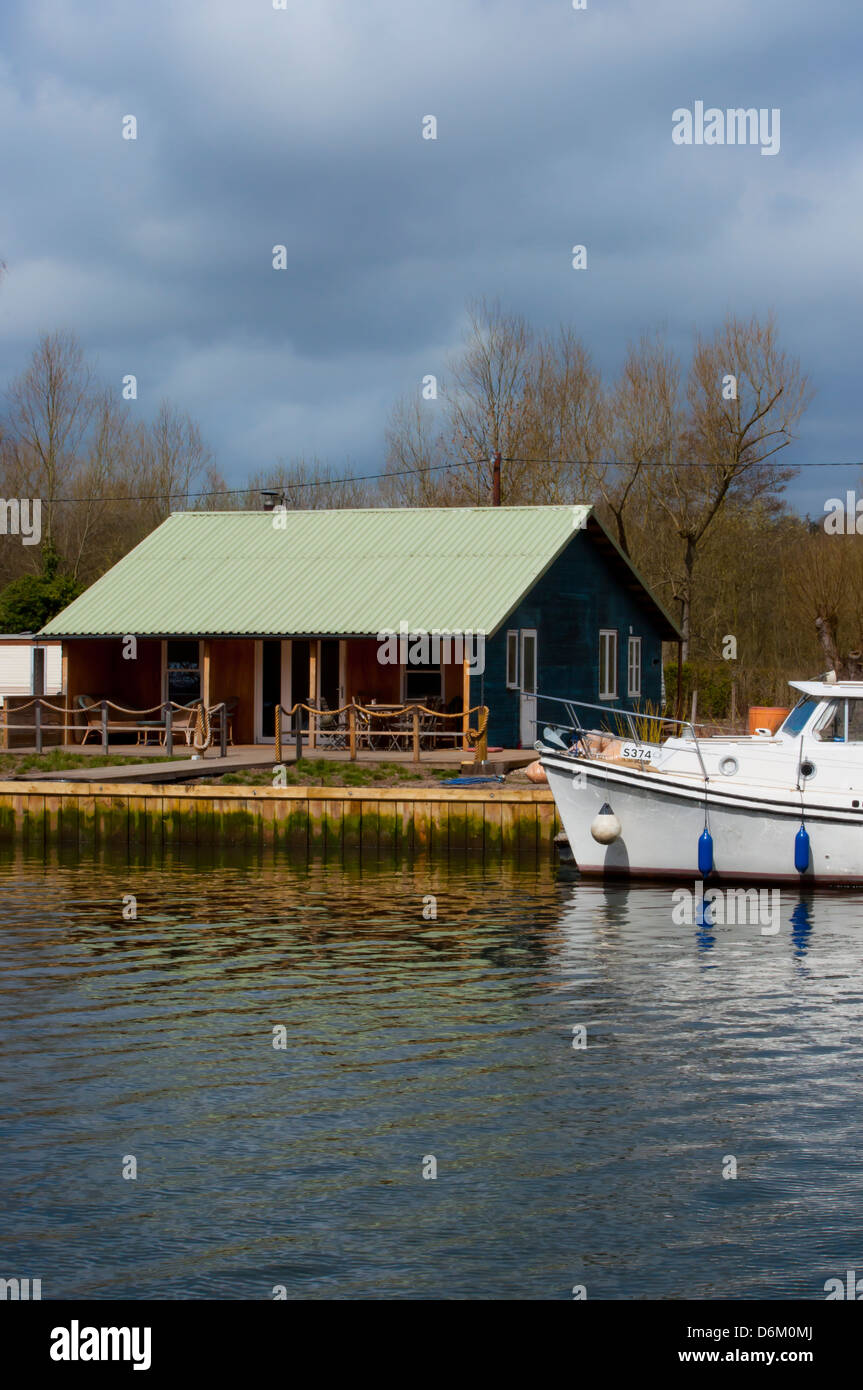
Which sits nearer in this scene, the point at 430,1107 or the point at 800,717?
the point at 430,1107

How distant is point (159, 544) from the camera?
124ft

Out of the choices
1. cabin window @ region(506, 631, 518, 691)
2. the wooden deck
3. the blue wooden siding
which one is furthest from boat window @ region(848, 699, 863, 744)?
cabin window @ region(506, 631, 518, 691)

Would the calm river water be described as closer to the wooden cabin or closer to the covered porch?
the covered porch

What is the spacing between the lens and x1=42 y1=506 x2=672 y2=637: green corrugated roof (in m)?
31.6

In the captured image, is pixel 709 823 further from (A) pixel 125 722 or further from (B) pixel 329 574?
(A) pixel 125 722

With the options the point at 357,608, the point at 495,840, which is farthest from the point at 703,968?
the point at 357,608

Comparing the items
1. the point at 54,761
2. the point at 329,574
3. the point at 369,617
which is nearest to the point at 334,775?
the point at 369,617

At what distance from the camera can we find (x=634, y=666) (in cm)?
3778

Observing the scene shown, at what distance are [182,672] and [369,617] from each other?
17.6 feet

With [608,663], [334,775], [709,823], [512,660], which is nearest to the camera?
[709,823]

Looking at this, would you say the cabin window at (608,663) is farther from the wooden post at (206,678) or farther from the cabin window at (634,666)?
the wooden post at (206,678)
